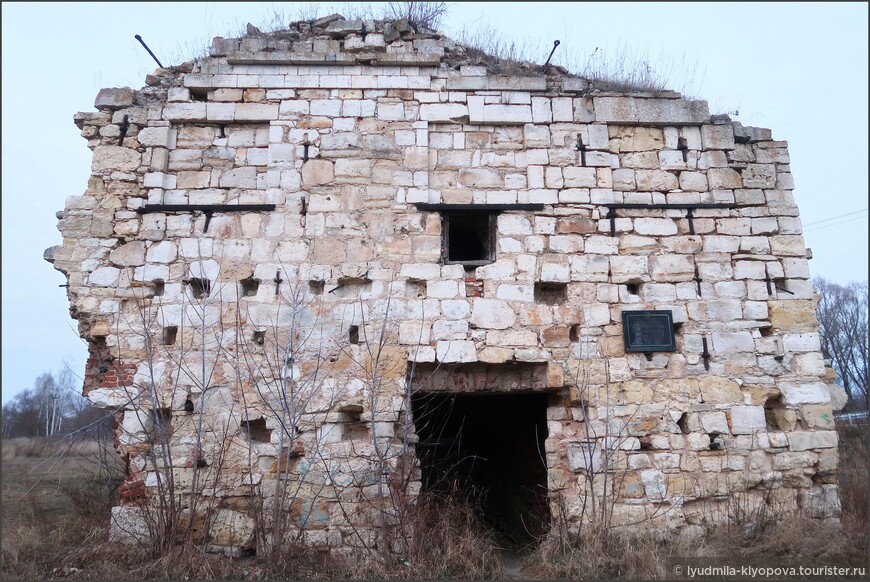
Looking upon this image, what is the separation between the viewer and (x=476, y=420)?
8.91 m

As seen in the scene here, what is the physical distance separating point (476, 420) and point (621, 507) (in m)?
3.81

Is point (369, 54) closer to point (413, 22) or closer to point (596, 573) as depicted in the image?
point (413, 22)

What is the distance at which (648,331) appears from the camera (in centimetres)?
568

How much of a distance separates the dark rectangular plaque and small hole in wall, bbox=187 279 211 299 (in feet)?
13.8

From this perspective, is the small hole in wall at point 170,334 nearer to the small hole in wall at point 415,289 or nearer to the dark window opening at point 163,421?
the dark window opening at point 163,421

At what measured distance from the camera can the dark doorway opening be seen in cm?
704

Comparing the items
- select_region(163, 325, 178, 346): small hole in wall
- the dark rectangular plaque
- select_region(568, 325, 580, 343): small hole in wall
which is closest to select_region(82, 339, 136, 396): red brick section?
select_region(163, 325, 178, 346): small hole in wall

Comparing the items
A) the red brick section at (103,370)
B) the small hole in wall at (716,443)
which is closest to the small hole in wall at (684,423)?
the small hole in wall at (716,443)

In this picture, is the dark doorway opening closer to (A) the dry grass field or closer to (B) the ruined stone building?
(B) the ruined stone building

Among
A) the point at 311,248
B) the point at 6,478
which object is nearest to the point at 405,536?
the point at 311,248

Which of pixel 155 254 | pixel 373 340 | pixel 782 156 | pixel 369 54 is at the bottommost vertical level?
pixel 373 340

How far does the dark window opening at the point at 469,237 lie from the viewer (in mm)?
5934

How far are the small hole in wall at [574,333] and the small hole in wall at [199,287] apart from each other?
3649 mm

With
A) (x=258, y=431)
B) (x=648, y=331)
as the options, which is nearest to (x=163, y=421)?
(x=258, y=431)
